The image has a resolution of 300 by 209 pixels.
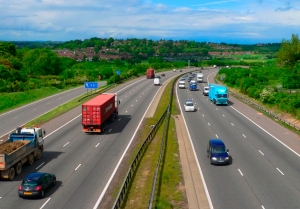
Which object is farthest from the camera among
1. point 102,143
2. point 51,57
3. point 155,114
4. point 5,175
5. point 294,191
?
point 51,57

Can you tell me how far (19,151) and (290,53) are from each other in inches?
3710

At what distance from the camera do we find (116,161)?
3391 cm

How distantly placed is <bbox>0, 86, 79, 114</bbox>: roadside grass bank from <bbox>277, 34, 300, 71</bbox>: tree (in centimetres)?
6074

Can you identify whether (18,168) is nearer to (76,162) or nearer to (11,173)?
(11,173)

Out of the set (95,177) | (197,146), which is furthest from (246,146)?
(95,177)

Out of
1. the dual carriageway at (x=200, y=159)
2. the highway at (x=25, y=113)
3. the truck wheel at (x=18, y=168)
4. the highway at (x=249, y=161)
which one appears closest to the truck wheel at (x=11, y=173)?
the dual carriageway at (x=200, y=159)

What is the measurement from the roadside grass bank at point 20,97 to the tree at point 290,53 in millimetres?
60742

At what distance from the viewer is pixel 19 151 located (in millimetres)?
29922

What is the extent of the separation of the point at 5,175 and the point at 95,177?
6.14 m

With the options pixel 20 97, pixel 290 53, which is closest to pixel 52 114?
pixel 20 97

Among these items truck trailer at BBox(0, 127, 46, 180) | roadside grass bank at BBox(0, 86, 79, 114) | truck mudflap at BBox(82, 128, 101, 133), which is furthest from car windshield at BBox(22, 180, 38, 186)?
roadside grass bank at BBox(0, 86, 79, 114)

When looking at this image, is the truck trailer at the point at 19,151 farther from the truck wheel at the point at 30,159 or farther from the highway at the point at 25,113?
the highway at the point at 25,113

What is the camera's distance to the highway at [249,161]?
25.1 m

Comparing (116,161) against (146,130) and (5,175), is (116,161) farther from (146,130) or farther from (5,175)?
(146,130)
